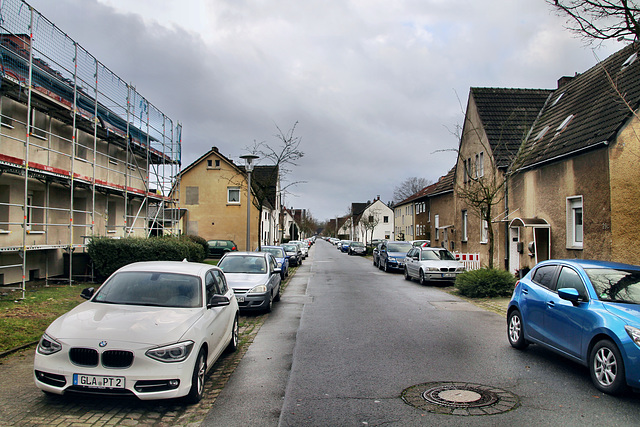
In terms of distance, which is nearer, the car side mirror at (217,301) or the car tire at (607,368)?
the car tire at (607,368)

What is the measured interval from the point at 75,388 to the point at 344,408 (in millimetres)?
2634

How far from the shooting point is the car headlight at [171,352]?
15.5ft

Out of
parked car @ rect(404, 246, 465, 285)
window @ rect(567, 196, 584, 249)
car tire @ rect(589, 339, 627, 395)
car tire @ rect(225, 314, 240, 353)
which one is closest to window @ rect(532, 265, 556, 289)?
car tire @ rect(589, 339, 627, 395)

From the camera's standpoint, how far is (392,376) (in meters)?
6.02

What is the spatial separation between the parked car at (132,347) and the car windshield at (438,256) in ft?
47.7

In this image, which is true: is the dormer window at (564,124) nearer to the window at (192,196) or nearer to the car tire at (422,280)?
the car tire at (422,280)

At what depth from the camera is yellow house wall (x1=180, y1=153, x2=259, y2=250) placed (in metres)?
38.3

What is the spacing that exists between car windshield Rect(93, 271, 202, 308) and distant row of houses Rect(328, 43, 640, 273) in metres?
8.35

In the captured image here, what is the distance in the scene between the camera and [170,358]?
4.79 metres

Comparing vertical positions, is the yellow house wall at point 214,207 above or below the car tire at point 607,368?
above

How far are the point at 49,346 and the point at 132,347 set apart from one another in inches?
34.9

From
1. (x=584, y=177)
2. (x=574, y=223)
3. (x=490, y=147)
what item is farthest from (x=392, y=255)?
(x=584, y=177)

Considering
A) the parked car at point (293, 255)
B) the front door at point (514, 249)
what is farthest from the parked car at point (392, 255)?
the front door at point (514, 249)

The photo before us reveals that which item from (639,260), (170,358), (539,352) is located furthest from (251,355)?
(639,260)
